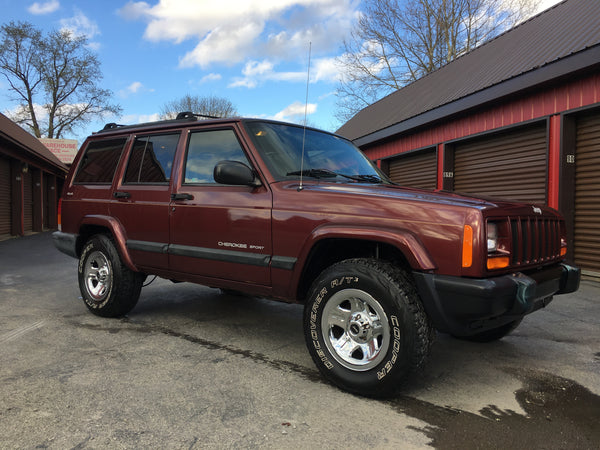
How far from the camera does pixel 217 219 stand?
139 inches

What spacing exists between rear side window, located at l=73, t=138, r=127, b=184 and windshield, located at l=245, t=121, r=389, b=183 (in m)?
1.87

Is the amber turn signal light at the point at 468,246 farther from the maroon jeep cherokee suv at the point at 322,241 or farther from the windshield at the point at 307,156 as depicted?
the windshield at the point at 307,156

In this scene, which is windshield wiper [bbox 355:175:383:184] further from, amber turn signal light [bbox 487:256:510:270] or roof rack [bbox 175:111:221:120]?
roof rack [bbox 175:111:221:120]

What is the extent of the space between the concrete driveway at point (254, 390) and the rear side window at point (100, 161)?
1.53m

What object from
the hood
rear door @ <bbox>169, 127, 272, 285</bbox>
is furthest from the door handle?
the hood

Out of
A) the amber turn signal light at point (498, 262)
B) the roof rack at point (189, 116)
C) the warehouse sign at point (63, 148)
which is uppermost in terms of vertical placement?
the warehouse sign at point (63, 148)

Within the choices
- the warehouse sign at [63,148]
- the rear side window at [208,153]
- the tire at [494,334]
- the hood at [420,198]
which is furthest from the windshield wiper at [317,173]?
the warehouse sign at [63,148]

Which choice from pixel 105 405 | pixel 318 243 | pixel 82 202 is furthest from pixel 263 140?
pixel 82 202

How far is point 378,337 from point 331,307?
1.17 feet

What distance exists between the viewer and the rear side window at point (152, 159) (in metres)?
4.12

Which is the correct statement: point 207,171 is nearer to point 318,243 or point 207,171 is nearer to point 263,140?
point 263,140

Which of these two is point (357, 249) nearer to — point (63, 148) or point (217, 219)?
point (217, 219)

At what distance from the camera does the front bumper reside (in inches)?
94.0

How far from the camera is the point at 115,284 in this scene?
4363 mm
